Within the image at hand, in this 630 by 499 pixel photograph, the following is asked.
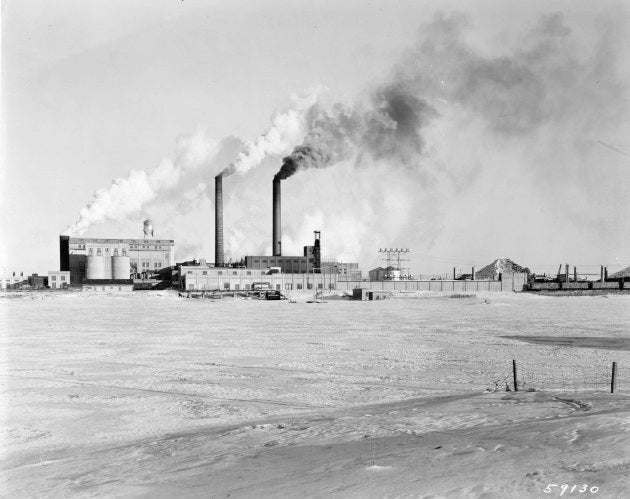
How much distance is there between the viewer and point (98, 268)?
108 metres

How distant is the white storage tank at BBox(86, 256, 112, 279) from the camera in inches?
4225

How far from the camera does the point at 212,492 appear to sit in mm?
8656

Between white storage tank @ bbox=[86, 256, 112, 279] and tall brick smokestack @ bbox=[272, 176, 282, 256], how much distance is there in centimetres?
3081

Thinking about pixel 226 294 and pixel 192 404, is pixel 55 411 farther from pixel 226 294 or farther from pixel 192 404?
pixel 226 294

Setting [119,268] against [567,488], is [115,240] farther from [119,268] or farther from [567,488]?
[567,488]

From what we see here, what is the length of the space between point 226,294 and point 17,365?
219 feet

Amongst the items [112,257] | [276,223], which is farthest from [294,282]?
[112,257]

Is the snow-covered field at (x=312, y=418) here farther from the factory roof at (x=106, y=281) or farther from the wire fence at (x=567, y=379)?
the factory roof at (x=106, y=281)

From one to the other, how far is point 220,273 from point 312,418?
86451mm

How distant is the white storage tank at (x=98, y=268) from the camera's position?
107 m

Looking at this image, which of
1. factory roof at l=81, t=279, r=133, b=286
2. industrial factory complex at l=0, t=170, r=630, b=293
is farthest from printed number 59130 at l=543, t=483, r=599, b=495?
factory roof at l=81, t=279, r=133, b=286

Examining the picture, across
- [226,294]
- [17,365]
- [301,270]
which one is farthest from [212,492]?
[301,270]

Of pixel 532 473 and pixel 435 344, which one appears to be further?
pixel 435 344

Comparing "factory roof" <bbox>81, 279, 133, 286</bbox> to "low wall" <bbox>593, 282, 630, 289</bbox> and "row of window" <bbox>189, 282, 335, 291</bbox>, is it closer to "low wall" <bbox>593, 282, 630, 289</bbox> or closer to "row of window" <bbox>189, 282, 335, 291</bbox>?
"row of window" <bbox>189, 282, 335, 291</bbox>
